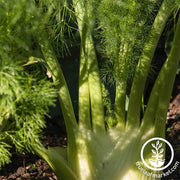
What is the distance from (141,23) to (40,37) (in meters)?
0.54

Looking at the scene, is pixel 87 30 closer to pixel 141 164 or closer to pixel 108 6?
pixel 108 6

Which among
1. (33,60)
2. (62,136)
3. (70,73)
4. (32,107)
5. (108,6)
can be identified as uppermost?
(108,6)

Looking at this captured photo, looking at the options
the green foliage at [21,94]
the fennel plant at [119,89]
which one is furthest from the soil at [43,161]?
the green foliage at [21,94]

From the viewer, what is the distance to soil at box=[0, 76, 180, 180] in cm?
149

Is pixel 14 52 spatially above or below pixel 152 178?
above

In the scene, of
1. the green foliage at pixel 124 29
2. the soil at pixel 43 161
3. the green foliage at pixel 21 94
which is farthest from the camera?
the soil at pixel 43 161

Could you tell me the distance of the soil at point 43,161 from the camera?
1485 millimetres

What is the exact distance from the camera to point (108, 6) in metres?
1.27

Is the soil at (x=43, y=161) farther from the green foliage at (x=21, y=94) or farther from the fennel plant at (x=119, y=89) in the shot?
the green foliage at (x=21, y=94)

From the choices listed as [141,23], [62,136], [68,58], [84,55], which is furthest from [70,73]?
Result: [141,23]

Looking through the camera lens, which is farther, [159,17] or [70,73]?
[70,73]

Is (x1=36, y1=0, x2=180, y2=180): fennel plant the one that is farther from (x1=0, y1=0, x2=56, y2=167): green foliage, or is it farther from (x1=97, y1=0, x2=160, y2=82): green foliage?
(x1=0, y1=0, x2=56, y2=167): green foliage

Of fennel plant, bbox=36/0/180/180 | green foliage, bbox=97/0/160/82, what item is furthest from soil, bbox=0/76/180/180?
green foliage, bbox=97/0/160/82

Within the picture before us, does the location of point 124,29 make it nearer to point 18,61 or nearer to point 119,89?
point 119,89
